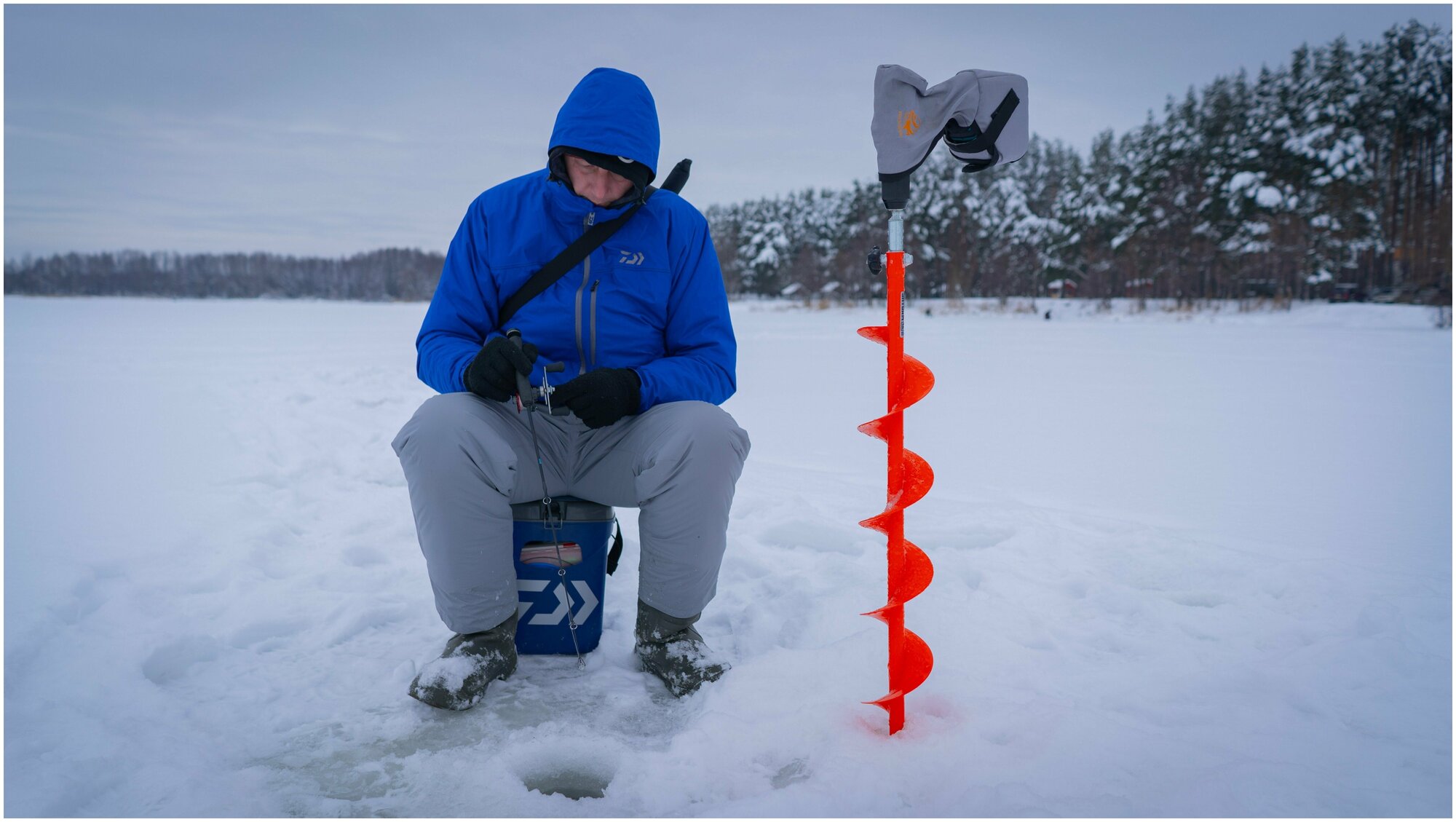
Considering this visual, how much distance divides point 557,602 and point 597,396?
0.62 meters

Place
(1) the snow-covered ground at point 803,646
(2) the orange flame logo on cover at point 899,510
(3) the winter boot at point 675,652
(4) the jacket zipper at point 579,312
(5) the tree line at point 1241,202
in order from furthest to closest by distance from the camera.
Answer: (5) the tree line at point 1241,202 → (4) the jacket zipper at point 579,312 → (3) the winter boot at point 675,652 → (2) the orange flame logo on cover at point 899,510 → (1) the snow-covered ground at point 803,646

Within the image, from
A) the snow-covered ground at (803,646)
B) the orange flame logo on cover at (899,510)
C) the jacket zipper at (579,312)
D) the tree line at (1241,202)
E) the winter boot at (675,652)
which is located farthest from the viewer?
the tree line at (1241,202)

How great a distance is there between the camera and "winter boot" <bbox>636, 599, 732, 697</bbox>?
189cm

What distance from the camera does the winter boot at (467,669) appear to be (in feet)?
5.80

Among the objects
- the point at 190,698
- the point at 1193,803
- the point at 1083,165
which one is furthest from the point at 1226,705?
the point at 1083,165

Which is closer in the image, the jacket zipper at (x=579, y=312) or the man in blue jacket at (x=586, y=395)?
the man in blue jacket at (x=586, y=395)

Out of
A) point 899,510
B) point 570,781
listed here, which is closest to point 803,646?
point 899,510

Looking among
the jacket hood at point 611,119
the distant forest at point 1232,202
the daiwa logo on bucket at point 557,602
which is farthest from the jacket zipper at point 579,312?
the distant forest at point 1232,202

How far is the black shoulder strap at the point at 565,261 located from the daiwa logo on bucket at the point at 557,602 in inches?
28.1

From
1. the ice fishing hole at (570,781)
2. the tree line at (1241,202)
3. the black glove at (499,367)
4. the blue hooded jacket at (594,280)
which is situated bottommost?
the ice fishing hole at (570,781)

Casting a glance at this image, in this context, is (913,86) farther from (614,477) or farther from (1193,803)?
(1193,803)

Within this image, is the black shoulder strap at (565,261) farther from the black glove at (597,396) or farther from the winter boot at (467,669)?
the winter boot at (467,669)

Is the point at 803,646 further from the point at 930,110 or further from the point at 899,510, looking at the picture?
the point at 930,110

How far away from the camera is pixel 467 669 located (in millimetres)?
1801
